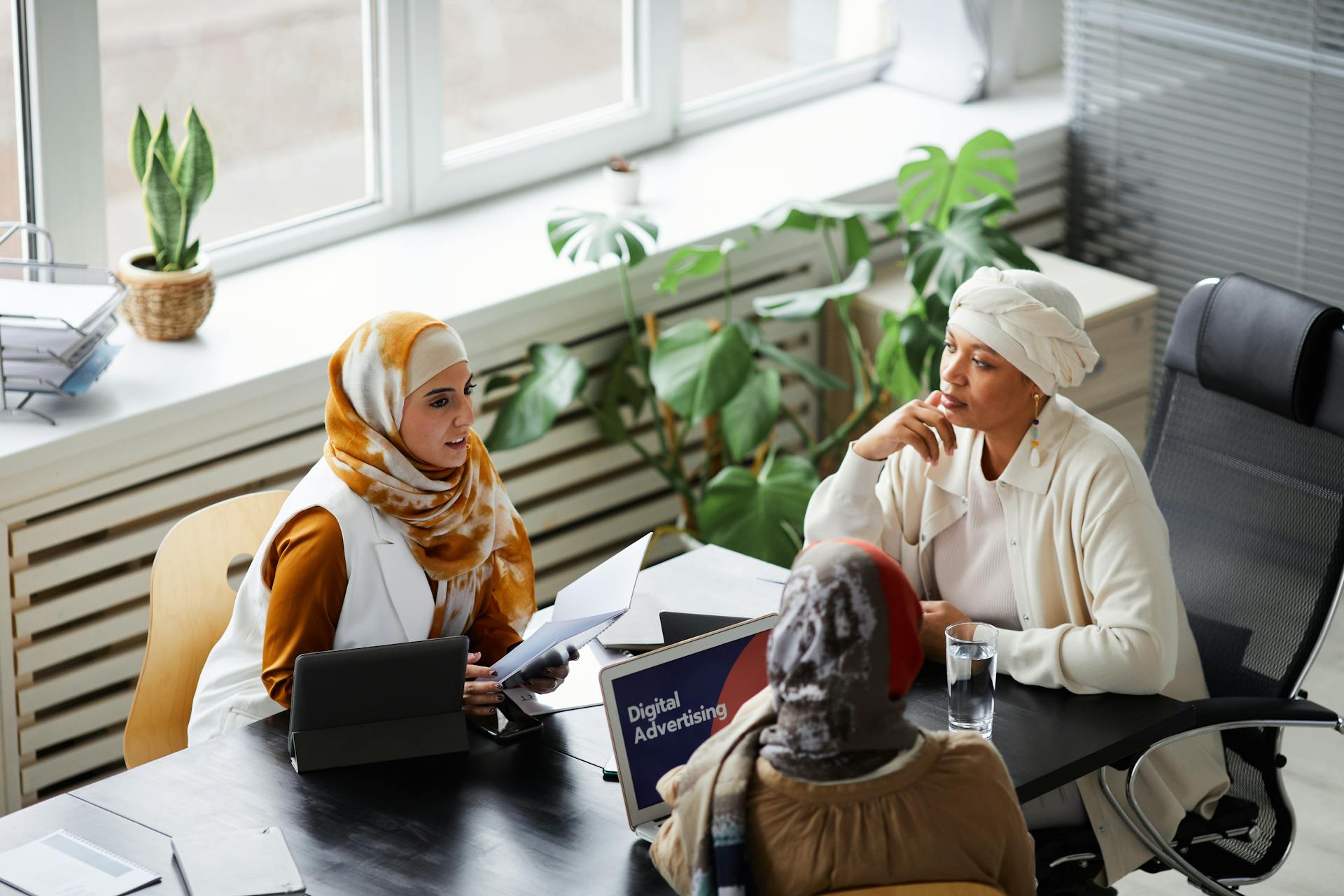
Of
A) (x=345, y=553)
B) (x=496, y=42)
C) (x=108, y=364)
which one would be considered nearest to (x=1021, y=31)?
(x=496, y=42)

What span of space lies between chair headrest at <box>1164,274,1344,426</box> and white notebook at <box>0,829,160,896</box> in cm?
186

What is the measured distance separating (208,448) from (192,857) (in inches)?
57.7

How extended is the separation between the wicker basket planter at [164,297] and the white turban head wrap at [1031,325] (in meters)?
1.70

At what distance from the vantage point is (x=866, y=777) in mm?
1707

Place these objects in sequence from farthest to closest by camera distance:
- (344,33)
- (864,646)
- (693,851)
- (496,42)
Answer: (496,42)
(344,33)
(693,851)
(864,646)

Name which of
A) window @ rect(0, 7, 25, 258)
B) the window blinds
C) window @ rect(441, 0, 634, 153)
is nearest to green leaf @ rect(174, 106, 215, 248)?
window @ rect(0, 7, 25, 258)

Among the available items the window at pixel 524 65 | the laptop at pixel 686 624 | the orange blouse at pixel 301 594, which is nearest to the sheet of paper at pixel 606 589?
the laptop at pixel 686 624

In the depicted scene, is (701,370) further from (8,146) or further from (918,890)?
(918,890)

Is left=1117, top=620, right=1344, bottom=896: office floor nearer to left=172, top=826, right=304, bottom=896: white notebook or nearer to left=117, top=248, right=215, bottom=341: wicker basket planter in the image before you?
left=172, top=826, right=304, bottom=896: white notebook

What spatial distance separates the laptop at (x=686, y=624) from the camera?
2523 millimetres

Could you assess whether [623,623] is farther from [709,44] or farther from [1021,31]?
[1021,31]

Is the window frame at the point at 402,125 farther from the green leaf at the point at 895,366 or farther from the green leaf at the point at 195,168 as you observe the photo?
the green leaf at the point at 895,366

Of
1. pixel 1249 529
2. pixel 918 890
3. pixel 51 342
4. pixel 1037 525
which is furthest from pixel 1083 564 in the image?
pixel 51 342

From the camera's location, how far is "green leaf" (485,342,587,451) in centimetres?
368
